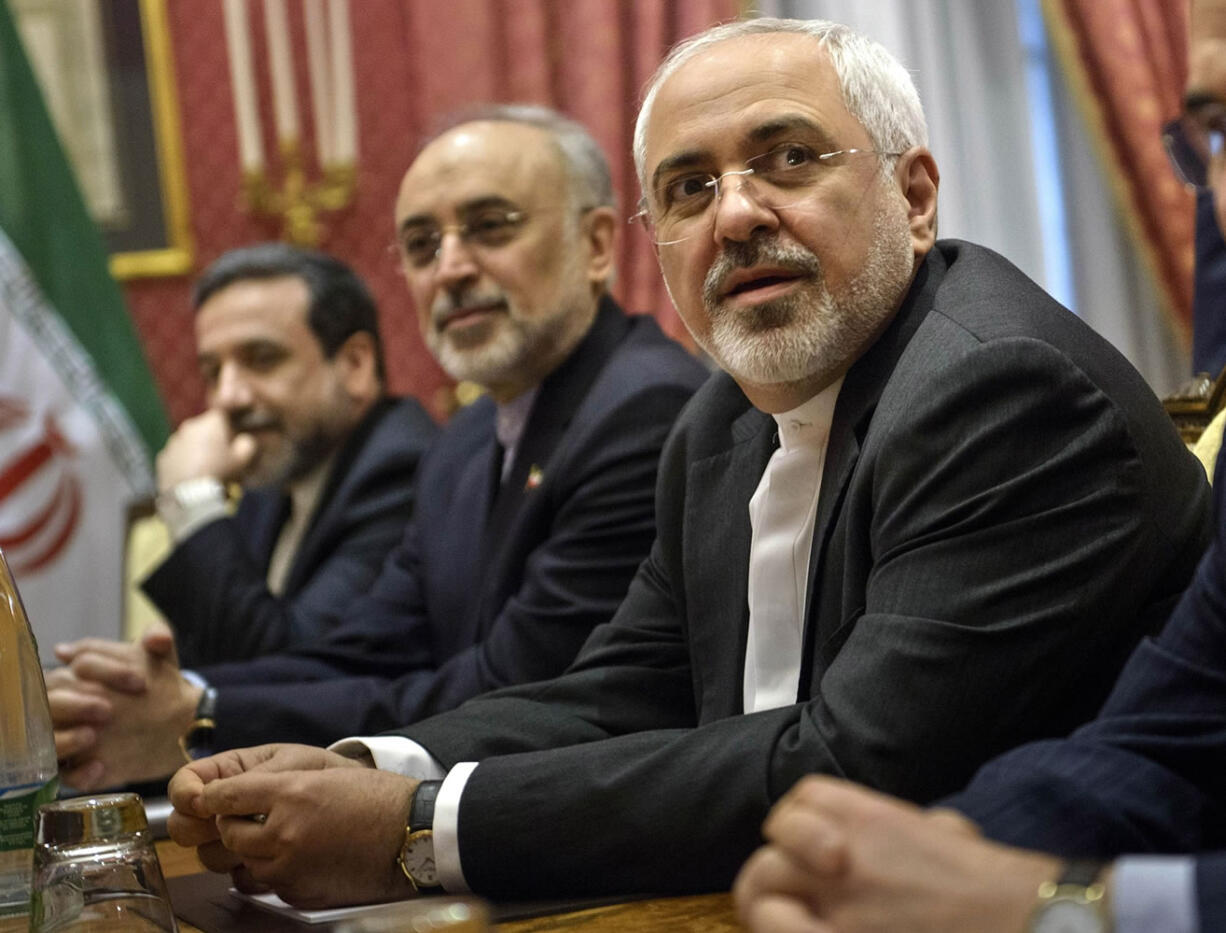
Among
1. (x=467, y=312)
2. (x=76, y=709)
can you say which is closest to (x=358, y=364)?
(x=467, y=312)

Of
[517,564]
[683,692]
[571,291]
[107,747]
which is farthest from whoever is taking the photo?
[571,291]

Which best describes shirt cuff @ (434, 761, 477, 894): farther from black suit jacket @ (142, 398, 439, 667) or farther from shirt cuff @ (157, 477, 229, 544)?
shirt cuff @ (157, 477, 229, 544)

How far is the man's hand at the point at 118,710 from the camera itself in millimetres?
2547

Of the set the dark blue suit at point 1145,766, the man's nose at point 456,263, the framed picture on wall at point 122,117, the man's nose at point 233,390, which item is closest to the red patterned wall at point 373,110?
the framed picture on wall at point 122,117

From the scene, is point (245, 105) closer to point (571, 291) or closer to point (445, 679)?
point (571, 291)

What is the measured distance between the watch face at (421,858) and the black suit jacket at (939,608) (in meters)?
0.05

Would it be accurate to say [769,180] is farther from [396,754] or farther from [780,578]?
[396,754]

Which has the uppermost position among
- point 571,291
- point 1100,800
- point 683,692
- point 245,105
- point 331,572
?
point 245,105

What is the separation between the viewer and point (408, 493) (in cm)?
382

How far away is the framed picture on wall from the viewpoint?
4.87 metres

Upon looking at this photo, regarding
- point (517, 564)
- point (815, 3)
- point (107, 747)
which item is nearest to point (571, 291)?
point (517, 564)

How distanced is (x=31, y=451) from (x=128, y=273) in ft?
2.91

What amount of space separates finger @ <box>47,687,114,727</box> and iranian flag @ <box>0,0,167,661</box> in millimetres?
1818

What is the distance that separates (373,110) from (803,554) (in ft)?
11.2
